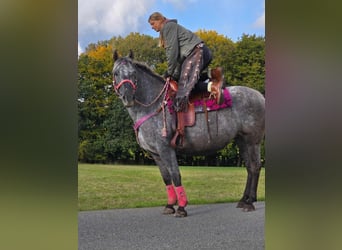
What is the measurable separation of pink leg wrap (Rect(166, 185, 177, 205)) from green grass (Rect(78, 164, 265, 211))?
0.78 ft

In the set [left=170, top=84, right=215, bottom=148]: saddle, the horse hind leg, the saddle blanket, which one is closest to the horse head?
[left=170, top=84, right=215, bottom=148]: saddle

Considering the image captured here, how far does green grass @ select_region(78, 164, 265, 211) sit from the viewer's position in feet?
15.5

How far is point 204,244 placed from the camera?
3.79 m

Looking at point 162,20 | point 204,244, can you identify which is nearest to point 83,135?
point 162,20

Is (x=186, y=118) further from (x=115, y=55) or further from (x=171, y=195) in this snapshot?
(x=115, y=55)

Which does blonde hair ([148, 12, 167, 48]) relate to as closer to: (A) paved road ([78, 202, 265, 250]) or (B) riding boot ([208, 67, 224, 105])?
(B) riding boot ([208, 67, 224, 105])

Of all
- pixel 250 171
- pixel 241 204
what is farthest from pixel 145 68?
pixel 241 204

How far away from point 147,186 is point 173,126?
35.0 inches

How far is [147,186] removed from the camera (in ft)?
15.9

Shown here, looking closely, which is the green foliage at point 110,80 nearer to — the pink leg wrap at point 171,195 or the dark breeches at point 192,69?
the dark breeches at point 192,69

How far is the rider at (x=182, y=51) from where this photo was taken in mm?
4184
